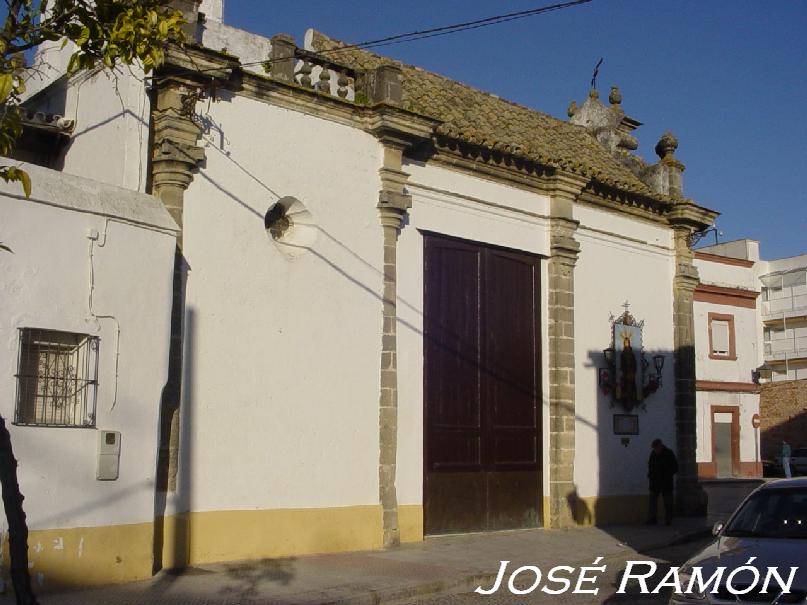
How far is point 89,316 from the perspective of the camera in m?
9.61

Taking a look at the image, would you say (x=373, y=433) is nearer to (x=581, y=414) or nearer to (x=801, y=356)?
(x=581, y=414)

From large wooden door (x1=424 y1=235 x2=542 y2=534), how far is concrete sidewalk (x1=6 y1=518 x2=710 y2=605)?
51 cm

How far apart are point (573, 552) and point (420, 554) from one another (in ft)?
7.36

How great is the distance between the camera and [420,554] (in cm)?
1224

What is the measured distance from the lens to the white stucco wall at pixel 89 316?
29.5 feet

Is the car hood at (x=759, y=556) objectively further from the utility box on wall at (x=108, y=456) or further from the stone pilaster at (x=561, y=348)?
the stone pilaster at (x=561, y=348)

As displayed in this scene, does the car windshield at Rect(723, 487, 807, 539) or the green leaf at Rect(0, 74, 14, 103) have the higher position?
the green leaf at Rect(0, 74, 14, 103)

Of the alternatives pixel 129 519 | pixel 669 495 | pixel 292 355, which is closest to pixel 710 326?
pixel 669 495

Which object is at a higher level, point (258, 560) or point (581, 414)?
point (581, 414)

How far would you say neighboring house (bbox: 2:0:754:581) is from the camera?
1107 cm

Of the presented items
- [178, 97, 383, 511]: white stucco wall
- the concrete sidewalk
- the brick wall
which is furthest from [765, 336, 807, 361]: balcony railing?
[178, 97, 383, 511]: white stucco wall

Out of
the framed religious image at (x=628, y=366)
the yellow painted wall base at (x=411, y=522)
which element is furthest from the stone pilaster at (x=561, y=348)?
the yellow painted wall base at (x=411, y=522)

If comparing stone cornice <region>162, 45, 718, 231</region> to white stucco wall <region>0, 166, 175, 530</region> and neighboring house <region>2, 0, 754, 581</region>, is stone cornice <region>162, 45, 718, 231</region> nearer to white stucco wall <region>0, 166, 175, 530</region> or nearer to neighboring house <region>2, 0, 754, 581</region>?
neighboring house <region>2, 0, 754, 581</region>

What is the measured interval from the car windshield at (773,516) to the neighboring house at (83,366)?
571 centimetres
